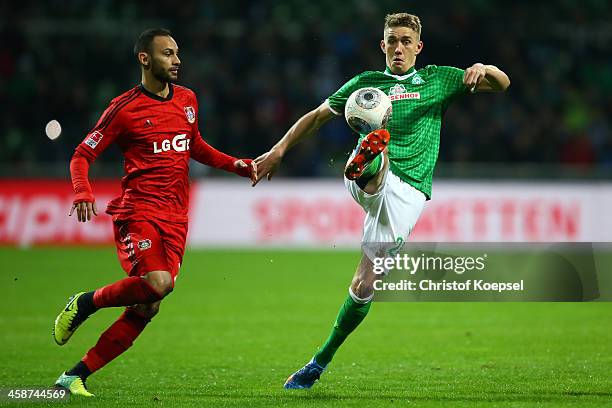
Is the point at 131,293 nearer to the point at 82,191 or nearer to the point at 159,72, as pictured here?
the point at 82,191

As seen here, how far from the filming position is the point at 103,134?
6270mm

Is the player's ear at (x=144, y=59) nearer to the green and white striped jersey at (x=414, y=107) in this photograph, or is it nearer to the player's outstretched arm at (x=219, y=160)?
the player's outstretched arm at (x=219, y=160)

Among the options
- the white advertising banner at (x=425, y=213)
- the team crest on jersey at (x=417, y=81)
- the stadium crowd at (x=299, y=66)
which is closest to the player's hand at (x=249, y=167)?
the team crest on jersey at (x=417, y=81)

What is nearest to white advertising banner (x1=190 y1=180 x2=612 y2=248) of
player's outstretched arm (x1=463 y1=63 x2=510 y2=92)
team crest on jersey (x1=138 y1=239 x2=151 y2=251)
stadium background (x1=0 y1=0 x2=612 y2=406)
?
stadium background (x1=0 y1=0 x2=612 y2=406)

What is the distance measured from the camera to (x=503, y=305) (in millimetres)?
11727

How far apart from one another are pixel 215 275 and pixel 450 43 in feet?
24.5

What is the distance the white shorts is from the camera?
21.3 feet

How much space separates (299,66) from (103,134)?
42.9ft

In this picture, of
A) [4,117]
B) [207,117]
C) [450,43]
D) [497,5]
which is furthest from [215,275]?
[497,5]

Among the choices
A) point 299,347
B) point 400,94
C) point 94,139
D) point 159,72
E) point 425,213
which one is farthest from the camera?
point 425,213

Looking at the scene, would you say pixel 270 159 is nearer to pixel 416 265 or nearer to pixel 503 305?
pixel 416 265

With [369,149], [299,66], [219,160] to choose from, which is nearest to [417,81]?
[369,149]

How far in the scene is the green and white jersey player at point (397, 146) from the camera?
6480 millimetres

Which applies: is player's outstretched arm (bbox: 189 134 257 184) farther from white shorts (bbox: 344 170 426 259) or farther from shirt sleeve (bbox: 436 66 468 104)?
shirt sleeve (bbox: 436 66 468 104)
